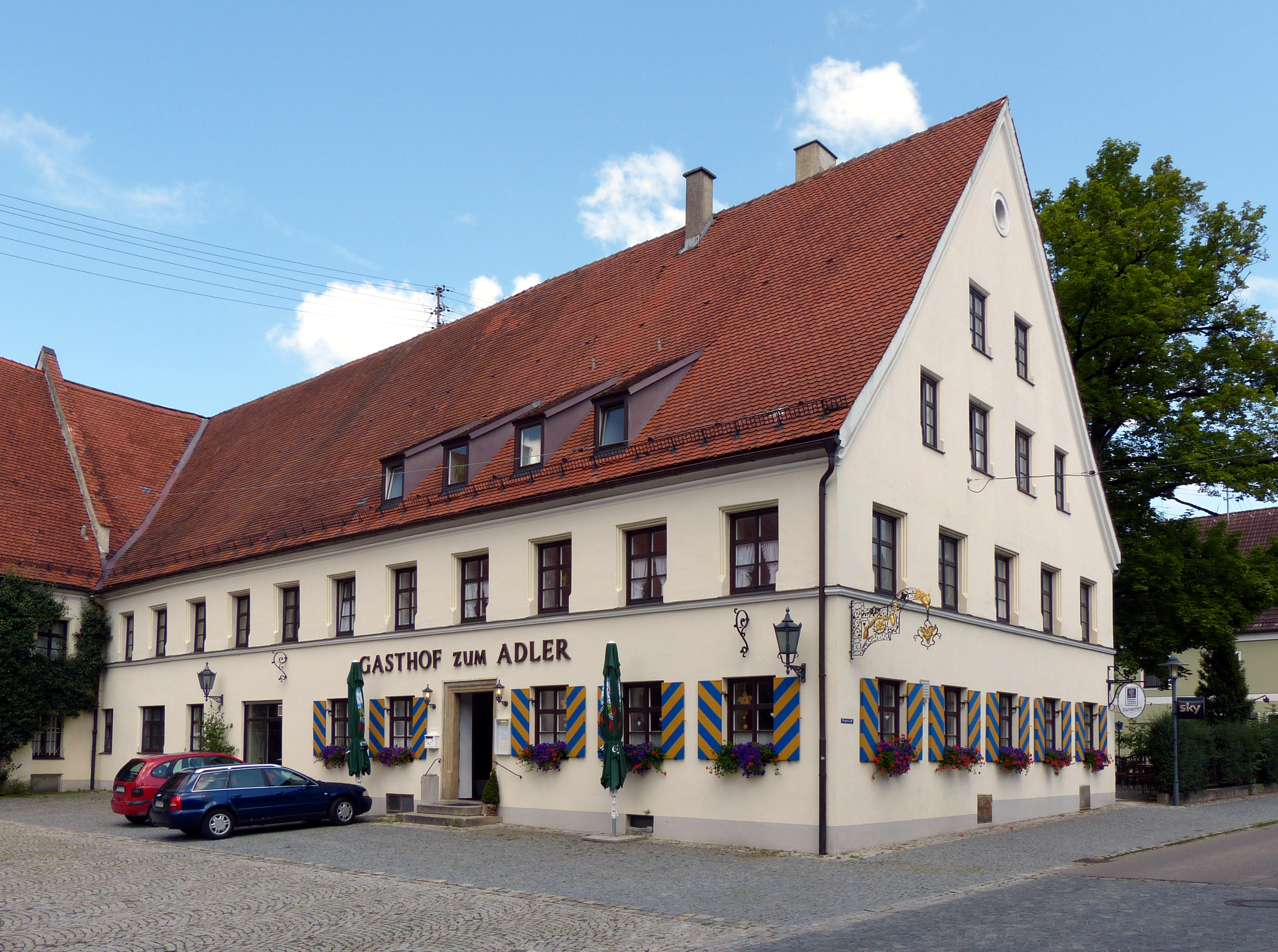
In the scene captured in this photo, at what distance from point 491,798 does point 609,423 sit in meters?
7.34

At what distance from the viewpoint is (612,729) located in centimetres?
2091

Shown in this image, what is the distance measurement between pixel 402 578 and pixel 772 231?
35.3ft

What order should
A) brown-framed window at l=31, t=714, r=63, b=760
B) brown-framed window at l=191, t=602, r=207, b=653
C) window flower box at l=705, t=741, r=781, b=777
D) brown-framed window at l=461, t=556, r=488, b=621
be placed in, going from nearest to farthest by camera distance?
window flower box at l=705, t=741, r=781, b=777, brown-framed window at l=461, t=556, r=488, b=621, brown-framed window at l=191, t=602, r=207, b=653, brown-framed window at l=31, t=714, r=63, b=760

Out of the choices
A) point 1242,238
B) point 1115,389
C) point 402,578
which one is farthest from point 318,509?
point 1242,238

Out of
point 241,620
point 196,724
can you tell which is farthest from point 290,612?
point 196,724

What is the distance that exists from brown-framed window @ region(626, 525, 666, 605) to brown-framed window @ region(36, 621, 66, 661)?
20.2m

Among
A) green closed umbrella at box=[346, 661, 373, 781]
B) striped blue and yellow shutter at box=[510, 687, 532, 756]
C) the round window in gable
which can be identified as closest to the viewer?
striped blue and yellow shutter at box=[510, 687, 532, 756]

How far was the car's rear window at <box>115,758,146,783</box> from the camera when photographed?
24745 mm

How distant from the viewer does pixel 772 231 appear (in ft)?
88.6

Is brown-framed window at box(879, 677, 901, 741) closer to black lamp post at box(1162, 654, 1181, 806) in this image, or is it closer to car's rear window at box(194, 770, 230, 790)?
black lamp post at box(1162, 654, 1181, 806)

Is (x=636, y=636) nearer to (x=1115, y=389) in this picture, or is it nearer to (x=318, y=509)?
(x=318, y=509)

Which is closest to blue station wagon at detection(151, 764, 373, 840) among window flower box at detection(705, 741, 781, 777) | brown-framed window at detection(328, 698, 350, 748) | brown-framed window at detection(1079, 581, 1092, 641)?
brown-framed window at detection(328, 698, 350, 748)

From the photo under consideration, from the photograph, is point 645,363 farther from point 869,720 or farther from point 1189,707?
point 1189,707

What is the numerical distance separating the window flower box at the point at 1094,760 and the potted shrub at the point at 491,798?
41.2 feet
